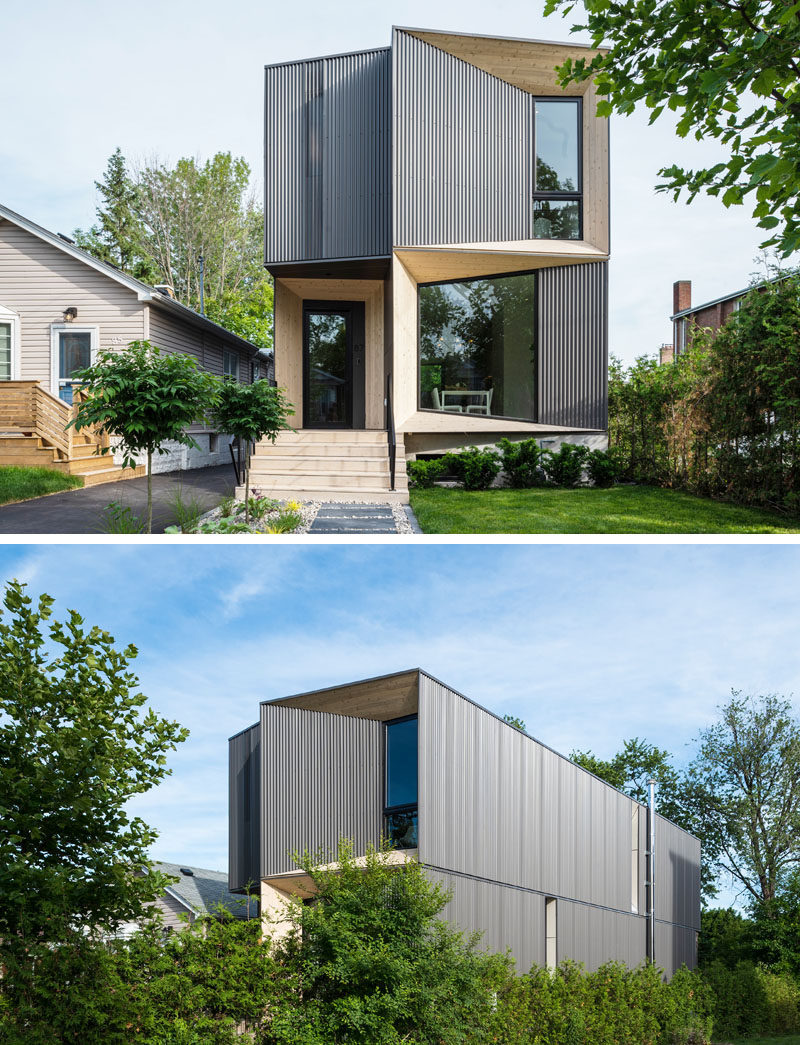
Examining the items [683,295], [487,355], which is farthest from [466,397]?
[683,295]

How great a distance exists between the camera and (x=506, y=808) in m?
11.1

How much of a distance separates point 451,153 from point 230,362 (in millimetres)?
11446

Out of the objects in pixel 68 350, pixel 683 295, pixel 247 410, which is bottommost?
pixel 247 410

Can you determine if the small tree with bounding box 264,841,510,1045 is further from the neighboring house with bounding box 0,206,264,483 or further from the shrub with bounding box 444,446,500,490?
the neighboring house with bounding box 0,206,264,483

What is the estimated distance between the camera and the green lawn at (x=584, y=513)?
10.5 m

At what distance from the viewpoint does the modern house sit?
14.2 meters

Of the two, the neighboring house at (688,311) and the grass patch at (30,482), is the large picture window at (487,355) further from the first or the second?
the neighboring house at (688,311)

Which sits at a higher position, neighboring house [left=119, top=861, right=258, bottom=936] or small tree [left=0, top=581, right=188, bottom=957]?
small tree [left=0, top=581, right=188, bottom=957]

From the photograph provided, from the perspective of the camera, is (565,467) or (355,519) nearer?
(355,519)

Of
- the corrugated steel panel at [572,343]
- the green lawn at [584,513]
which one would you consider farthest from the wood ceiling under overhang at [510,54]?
the green lawn at [584,513]

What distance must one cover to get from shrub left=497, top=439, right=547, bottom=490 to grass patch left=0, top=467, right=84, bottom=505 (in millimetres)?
7128

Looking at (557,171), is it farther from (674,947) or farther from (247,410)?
(674,947)

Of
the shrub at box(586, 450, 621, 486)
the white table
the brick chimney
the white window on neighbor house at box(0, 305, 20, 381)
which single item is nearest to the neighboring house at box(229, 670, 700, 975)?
the shrub at box(586, 450, 621, 486)

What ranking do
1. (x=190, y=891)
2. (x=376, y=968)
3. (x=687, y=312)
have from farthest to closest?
(x=687, y=312) < (x=190, y=891) < (x=376, y=968)
